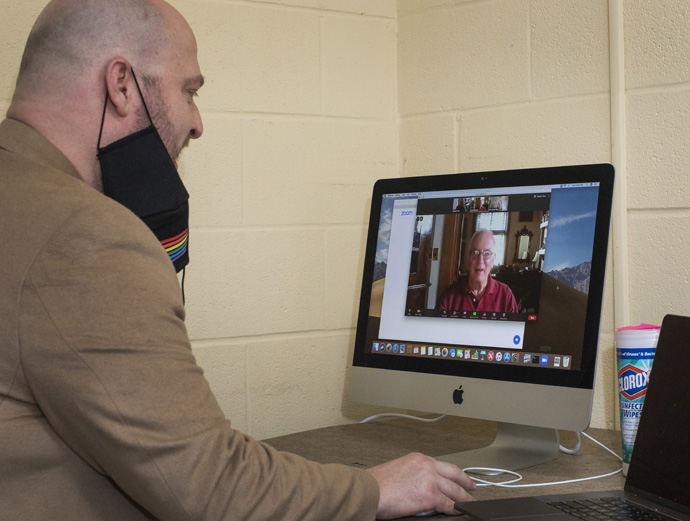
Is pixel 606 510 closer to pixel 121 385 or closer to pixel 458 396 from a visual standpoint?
pixel 458 396

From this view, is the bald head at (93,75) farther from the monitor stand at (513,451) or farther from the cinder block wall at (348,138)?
the monitor stand at (513,451)

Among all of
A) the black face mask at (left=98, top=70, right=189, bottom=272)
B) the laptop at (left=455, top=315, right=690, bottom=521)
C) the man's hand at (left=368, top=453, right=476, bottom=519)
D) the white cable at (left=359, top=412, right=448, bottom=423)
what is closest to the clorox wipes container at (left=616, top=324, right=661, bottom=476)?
the laptop at (left=455, top=315, right=690, bottom=521)

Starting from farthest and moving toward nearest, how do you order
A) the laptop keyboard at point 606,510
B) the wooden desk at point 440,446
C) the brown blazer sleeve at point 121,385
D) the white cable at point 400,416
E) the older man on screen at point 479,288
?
the white cable at point 400,416 < the older man on screen at point 479,288 < the wooden desk at point 440,446 < the laptop keyboard at point 606,510 < the brown blazer sleeve at point 121,385

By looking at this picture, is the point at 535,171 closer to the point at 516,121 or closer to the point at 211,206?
the point at 516,121

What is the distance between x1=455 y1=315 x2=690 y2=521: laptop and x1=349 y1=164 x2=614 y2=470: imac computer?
10 cm

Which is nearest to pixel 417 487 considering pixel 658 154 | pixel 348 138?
pixel 658 154

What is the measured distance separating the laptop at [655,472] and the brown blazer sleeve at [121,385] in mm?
333

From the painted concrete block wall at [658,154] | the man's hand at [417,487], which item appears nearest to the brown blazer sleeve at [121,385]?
the man's hand at [417,487]

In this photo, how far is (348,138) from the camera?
1.85m

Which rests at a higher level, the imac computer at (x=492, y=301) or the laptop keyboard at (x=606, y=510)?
the imac computer at (x=492, y=301)

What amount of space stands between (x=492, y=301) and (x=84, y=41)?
790 millimetres

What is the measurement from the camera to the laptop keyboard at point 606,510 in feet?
3.18

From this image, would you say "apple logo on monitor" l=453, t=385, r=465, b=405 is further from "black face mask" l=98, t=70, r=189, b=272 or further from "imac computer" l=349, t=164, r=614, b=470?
"black face mask" l=98, t=70, r=189, b=272

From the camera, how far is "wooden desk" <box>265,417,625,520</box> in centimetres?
120
